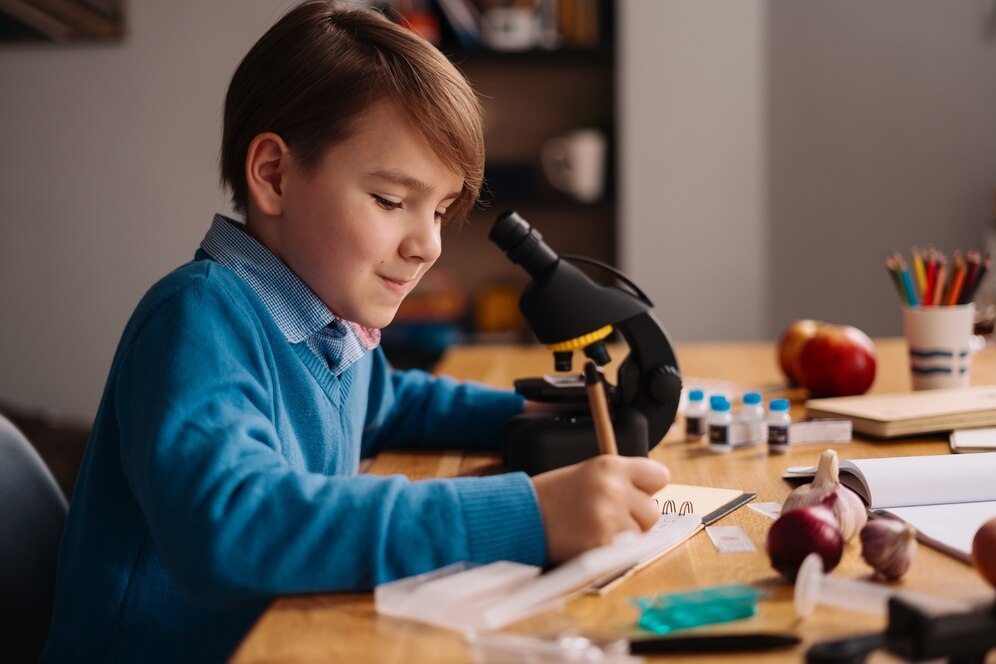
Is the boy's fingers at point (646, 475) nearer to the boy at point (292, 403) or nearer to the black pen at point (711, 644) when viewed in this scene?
the boy at point (292, 403)

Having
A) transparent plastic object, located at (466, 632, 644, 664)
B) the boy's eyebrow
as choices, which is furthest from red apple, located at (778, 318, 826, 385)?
transparent plastic object, located at (466, 632, 644, 664)

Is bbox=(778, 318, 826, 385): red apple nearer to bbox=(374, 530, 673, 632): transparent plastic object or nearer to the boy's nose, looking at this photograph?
the boy's nose

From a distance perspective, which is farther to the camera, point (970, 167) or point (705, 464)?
point (970, 167)

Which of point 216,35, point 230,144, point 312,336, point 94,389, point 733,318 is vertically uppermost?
point 216,35

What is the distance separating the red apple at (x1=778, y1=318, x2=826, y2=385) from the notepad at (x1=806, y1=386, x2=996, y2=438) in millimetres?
182

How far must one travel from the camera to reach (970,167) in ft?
11.0

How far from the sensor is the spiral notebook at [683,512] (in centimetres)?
74

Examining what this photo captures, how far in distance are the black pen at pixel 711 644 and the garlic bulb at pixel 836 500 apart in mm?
203

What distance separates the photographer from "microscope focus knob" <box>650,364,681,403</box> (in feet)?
3.63

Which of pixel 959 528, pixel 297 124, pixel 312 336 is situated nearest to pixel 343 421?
pixel 312 336

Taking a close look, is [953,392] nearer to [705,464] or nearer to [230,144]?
[705,464]

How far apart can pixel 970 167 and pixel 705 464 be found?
2.65 meters

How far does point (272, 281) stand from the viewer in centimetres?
98

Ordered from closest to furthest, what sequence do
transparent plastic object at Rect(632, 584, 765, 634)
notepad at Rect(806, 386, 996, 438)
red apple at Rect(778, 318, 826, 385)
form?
1. transparent plastic object at Rect(632, 584, 765, 634)
2. notepad at Rect(806, 386, 996, 438)
3. red apple at Rect(778, 318, 826, 385)
